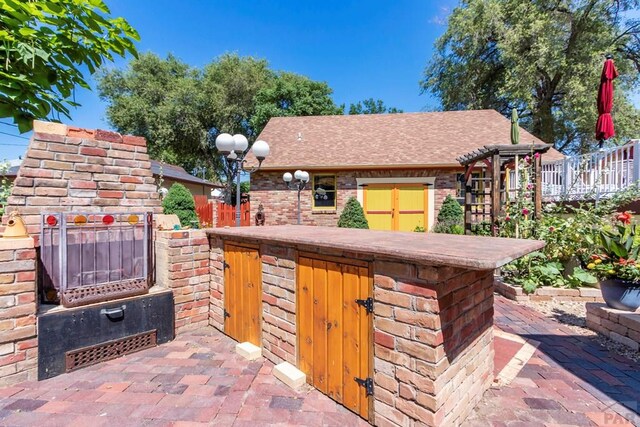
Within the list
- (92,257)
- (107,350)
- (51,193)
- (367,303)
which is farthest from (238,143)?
(367,303)

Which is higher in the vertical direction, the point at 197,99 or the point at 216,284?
the point at 197,99

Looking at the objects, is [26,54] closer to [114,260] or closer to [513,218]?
[114,260]

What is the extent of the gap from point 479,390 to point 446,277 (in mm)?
1143

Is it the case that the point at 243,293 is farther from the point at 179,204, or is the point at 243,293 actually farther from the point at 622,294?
the point at 179,204

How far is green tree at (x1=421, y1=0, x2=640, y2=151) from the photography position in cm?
1276

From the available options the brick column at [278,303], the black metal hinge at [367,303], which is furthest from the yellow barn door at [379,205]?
the black metal hinge at [367,303]

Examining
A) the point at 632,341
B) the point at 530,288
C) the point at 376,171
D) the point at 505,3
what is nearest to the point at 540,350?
the point at 632,341

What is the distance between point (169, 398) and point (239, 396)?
52cm

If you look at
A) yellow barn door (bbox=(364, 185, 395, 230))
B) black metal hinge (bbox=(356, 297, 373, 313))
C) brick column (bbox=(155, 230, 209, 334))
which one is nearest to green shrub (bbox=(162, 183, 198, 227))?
brick column (bbox=(155, 230, 209, 334))

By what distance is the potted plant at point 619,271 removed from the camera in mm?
3201

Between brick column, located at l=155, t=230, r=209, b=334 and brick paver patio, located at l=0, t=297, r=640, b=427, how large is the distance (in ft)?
2.02

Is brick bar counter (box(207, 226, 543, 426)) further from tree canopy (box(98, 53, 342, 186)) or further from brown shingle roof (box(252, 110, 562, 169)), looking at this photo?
tree canopy (box(98, 53, 342, 186))

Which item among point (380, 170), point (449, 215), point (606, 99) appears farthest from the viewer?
point (380, 170)

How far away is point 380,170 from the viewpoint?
36.0 ft
